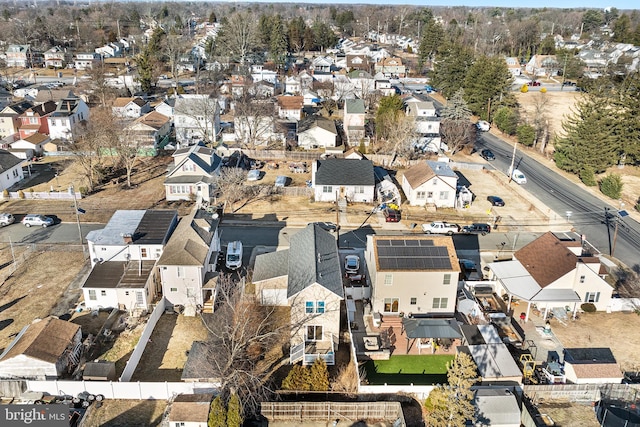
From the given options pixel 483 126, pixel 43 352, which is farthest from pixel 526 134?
pixel 43 352

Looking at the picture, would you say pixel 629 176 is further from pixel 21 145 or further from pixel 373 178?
pixel 21 145

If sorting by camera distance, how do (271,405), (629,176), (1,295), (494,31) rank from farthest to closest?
(494,31)
(629,176)
(1,295)
(271,405)

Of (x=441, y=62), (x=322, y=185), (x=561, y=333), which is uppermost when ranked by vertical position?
(x=441, y=62)

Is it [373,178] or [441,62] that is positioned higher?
[441,62]

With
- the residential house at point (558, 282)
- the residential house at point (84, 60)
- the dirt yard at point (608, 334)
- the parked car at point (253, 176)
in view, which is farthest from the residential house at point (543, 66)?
the residential house at point (84, 60)

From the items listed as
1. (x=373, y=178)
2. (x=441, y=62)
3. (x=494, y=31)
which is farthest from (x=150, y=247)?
(x=494, y=31)

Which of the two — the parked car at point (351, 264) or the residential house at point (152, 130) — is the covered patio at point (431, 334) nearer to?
the parked car at point (351, 264)

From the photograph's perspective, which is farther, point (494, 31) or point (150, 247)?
point (494, 31)
